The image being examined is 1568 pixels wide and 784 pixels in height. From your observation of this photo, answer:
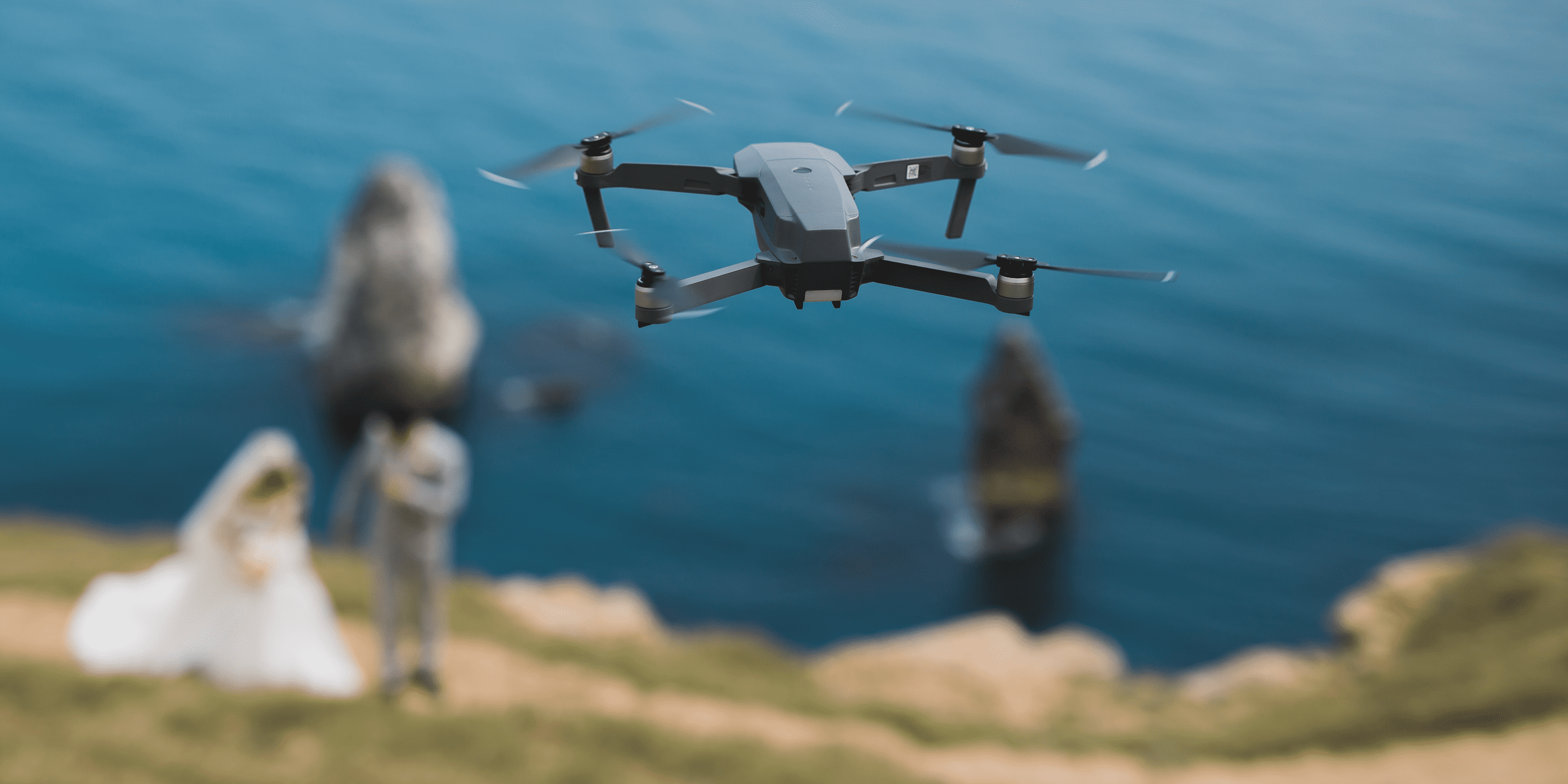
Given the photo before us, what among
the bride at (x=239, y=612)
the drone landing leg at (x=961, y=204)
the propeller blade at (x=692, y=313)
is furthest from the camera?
the bride at (x=239, y=612)

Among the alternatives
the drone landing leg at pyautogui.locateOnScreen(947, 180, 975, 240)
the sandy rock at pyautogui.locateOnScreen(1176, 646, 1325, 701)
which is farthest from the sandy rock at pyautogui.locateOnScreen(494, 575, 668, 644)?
the drone landing leg at pyautogui.locateOnScreen(947, 180, 975, 240)

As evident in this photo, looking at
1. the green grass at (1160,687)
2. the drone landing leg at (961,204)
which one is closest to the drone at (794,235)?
the drone landing leg at (961,204)

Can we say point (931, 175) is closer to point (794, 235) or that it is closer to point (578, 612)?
point (794, 235)

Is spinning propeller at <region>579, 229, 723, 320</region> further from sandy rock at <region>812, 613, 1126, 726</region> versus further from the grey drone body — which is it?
sandy rock at <region>812, 613, 1126, 726</region>

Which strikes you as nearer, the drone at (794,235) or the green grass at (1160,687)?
the drone at (794,235)

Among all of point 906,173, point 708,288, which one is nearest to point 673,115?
point 708,288

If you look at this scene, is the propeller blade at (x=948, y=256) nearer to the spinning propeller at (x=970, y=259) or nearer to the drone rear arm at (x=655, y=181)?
the spinning propeller at (x=970, y=259)

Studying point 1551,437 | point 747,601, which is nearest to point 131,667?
point 747,601

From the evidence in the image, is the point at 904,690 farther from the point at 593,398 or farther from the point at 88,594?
the point at 593,398
